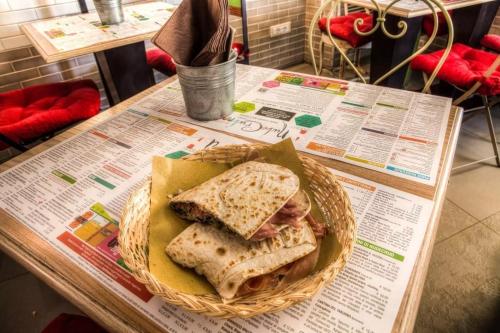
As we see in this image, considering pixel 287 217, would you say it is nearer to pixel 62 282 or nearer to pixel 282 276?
pixel 282 276

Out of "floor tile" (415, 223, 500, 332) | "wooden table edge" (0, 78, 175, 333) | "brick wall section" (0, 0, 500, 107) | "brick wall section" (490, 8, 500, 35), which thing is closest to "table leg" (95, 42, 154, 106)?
"brick wall section" (0, 0, 500, 107)

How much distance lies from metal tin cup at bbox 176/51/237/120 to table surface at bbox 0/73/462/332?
1.33 feet

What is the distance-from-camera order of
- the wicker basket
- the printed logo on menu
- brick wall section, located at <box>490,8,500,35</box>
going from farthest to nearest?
brick wall section, located at <box>490,8,500,35</box> < the printed logo on menu < the wicker basket

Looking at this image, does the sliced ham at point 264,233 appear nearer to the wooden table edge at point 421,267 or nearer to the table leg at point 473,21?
the wooden table edge at point 421,267

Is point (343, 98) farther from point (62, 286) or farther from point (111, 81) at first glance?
point (111, 81)

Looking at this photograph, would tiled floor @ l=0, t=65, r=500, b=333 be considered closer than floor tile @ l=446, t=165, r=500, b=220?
Yes

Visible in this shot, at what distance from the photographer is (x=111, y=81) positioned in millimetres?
1926

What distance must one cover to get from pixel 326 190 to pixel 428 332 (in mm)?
995

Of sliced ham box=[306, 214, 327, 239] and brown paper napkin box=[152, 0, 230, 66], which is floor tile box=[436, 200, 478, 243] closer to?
sliced ham box=[306, 214, 327, 239]

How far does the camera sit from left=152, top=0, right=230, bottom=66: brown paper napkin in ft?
3.12

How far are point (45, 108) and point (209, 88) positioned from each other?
122 cm

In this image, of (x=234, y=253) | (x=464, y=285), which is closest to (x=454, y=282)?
(x=464, y=285)

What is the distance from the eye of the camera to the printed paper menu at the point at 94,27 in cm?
158

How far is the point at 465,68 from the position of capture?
198 cm
